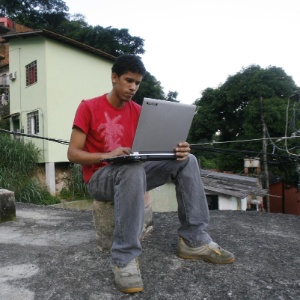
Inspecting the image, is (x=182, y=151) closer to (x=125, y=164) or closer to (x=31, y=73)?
(x=125, y=164)

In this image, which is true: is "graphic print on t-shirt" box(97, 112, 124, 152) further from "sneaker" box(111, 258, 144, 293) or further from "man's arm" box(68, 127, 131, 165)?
"sneaker" box(111, 258, 144, 293)

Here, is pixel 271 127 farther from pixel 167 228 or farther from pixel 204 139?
pixel 167 228

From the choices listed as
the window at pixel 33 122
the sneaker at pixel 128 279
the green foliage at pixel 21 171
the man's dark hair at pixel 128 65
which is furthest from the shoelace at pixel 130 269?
the window at pixel 33 122

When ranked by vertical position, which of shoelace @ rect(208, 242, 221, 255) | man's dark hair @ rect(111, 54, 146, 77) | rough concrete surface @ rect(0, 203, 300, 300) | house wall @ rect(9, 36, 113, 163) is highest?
house wall @ rect(9, 36, 113, 163)

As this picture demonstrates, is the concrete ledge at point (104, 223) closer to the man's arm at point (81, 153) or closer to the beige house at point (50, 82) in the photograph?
the man's arm at point (81, 153)

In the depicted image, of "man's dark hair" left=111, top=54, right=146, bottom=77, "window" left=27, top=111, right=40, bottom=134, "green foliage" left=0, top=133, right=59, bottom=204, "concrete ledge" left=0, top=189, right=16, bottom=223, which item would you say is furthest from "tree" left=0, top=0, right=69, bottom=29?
"man's dark hair" left=111, top=54, right=146, bottom=77

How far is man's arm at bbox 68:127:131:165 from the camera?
1.91 metres

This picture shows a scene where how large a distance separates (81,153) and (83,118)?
22 centimetres

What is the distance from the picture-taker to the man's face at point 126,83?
2.14 meters

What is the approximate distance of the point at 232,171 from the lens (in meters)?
17.7

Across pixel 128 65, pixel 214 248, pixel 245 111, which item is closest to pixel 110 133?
pixel 128 65

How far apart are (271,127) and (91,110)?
13.3m

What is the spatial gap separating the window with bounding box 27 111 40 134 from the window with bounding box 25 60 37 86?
127cm

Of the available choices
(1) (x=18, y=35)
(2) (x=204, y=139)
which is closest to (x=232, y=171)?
(2) (x=204, y=139)
